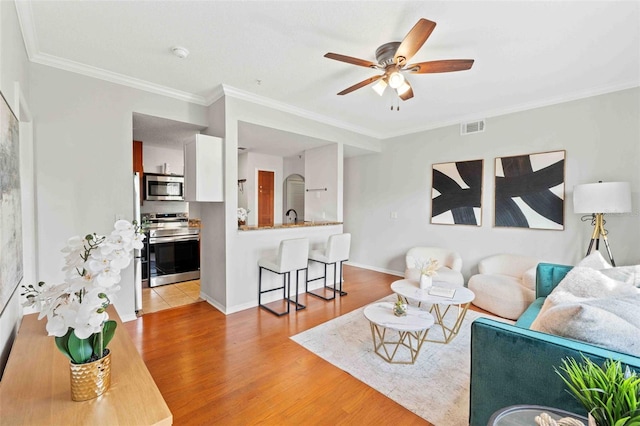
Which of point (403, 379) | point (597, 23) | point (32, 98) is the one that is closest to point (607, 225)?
point (597, 23)

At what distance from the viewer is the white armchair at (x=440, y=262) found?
3.88m

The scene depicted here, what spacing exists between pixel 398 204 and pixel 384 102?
2.15m

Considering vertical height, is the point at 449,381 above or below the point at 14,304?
below

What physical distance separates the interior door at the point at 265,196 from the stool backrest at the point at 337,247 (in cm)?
302

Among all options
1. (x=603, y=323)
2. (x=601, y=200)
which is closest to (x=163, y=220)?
(x=603, y=323)

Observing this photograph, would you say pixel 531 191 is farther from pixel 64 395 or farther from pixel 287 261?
pixel 64 395

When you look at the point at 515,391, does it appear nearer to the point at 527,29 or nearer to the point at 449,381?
the point at 449,381

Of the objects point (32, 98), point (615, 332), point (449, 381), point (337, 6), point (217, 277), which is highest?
point (337, 6)

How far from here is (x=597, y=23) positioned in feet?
7.00

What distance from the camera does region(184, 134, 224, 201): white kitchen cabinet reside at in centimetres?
332

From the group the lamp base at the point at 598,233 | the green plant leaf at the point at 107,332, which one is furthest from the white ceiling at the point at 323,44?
the green plant leaf at the point at 107,332

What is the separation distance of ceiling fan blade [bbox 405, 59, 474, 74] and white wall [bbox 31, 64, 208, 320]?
2984 mm

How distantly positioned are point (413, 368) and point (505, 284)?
1941mm

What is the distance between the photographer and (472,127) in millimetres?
4387
